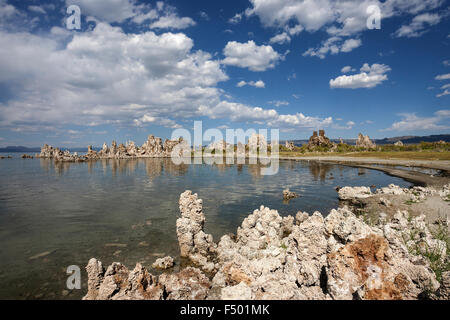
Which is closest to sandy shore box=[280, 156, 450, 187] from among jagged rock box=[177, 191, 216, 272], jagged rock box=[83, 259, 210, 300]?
jagged rock box=[177, 191, 216, 272]

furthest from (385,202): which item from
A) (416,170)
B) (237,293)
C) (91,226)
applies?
(416,170)

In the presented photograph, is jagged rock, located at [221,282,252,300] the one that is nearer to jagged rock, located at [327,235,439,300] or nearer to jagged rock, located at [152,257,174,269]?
jagged rock, located at [327,235,439,300]

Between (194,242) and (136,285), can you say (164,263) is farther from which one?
(136,285)

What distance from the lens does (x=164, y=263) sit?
1462 centimetres

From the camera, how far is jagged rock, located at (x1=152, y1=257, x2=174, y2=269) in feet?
47.6

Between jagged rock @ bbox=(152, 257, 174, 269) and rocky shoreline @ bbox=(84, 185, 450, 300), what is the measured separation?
0.21 ft

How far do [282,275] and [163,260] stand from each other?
29.1 feet

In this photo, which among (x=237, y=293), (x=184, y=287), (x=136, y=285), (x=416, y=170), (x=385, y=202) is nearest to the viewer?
(x=237, y=293)

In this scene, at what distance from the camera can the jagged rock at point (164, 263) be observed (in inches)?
571

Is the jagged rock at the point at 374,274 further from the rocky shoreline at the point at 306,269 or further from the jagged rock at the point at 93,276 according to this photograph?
the jagged rock at the point at 93,276

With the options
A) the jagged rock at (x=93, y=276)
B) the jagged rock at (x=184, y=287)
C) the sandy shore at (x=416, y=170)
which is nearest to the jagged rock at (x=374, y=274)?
the jagged rock at (x=184, y=287)

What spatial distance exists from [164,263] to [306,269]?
9.57 metres
